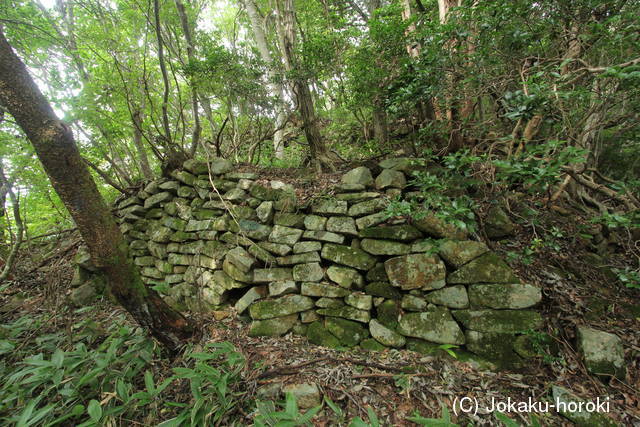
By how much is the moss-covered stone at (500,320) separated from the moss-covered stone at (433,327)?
11cm

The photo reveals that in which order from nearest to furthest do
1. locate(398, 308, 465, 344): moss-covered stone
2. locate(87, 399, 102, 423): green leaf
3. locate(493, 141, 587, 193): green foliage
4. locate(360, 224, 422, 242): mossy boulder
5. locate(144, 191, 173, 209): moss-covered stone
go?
locate(493, 141, 587, 193): green foliage < locate(87, 399, 102, 423): green leaf < locate(398, 308, 465, 344): moss-covered stone < locate(360, 224, 422, 242): mossy boulder < locate(144, 191, 173, 209): moss-covered stone

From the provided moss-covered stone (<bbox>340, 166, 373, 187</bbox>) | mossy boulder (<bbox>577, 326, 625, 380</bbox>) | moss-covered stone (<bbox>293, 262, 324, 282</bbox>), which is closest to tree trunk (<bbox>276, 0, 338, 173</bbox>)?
moss-covered stone (<bbox>340, 166, 373, 187</bbox>)

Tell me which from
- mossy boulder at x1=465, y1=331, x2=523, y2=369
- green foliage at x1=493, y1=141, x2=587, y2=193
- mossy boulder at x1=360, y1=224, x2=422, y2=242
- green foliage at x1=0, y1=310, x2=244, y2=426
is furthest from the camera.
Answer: mossy boulder at x1=360, y1=224, x2=422, y2=242

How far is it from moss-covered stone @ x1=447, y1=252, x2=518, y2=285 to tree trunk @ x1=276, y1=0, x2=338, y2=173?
2.00 meters

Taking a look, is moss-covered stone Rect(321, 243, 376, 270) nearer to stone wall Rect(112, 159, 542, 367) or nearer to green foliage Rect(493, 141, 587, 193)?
stone wall Rect(112, 159, 542, 367)

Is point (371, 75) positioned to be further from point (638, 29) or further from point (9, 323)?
point (9, 323)

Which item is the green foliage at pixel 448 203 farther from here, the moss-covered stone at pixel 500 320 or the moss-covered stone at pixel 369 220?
the moss-covered stone at pixel 500 320

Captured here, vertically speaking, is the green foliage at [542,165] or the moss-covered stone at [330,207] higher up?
the green foliage at [542,165]

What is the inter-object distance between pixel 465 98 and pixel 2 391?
4.74 meters

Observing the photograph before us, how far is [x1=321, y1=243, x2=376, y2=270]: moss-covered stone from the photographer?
2.43 meters

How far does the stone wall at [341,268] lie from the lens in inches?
82.8

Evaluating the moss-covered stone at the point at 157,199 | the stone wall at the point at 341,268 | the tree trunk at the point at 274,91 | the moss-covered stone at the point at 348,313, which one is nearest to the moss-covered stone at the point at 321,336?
the stone wall at the point at 341,268

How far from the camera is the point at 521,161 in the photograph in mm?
1640

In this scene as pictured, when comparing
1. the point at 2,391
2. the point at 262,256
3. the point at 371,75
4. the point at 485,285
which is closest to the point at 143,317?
the point at 2,391
